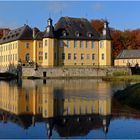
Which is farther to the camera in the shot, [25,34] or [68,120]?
[25,34]

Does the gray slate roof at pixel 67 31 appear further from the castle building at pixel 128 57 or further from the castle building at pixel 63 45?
the castle building at pixel 128 57

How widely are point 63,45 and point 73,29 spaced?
4.22 meters

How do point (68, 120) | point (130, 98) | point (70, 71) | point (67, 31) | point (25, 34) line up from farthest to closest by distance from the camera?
point (25, 34) < point (67, 31) < point (70, 71) < point (130, 98) < point (68, 120)

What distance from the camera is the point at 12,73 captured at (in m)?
79.9

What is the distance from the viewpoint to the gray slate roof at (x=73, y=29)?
80062 millimetres

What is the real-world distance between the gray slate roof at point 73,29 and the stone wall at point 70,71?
8289 mm

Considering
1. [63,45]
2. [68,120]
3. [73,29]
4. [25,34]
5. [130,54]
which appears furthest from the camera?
[130,54]

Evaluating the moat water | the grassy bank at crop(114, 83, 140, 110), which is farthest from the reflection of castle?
the grassy bank at crop(114, 83, 140, 110)

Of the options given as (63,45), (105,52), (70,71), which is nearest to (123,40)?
→ (105,52)

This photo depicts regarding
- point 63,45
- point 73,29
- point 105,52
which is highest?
point 73,29

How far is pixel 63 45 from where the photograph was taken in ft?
265

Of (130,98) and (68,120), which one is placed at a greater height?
(130,98)

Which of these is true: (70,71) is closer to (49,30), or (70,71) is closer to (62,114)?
(49,30)

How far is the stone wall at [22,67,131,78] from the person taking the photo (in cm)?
7419
